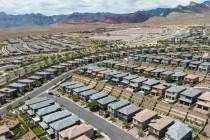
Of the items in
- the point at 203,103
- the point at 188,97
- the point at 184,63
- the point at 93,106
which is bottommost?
the point at 93,106

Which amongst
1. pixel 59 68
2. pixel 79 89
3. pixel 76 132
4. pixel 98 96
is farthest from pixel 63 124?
pixel 59 68

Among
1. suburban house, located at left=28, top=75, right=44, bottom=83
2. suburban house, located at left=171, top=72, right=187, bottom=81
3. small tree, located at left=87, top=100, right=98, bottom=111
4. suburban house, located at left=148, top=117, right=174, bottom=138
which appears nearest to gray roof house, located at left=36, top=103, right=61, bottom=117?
small tree, located at left=87, top=100, right=98, bottom=111

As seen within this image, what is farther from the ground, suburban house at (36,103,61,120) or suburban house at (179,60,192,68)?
suburban house at (179,60,192,68)

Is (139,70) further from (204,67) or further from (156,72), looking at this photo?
(204,67)

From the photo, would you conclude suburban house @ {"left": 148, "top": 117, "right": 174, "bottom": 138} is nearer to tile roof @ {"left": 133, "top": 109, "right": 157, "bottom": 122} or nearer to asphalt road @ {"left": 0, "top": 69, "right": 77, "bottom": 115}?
tile roof @ {"left": 133, "top": 109, "right": 157, "bottom": 122}

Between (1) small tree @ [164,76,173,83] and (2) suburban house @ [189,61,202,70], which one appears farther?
(2) suburban house @ [189,61,202,70]

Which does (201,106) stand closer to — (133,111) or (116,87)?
(133,111)

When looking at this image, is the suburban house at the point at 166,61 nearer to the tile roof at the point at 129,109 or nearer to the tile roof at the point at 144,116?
the tile roof at the point at 129,109
